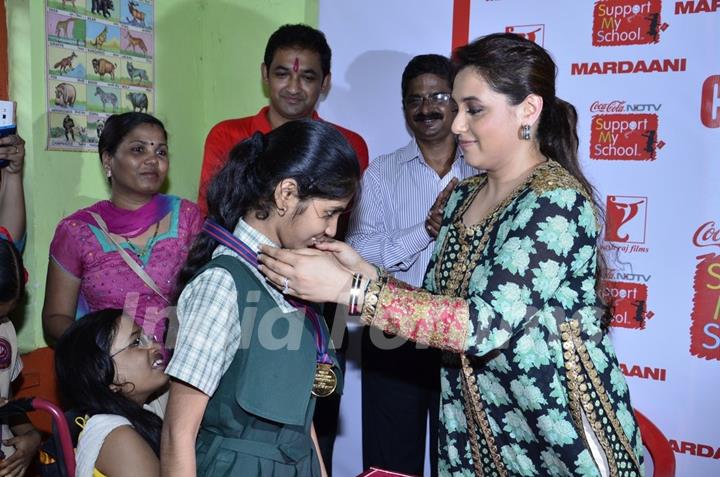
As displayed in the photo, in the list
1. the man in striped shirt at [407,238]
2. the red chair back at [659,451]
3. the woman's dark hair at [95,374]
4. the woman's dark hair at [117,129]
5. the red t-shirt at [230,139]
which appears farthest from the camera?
the red t-shirt at [230,139]

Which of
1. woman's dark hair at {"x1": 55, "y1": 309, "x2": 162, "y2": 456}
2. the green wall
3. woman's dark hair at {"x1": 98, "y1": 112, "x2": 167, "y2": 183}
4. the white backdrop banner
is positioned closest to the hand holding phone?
the green wall

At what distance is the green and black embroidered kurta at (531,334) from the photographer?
1308 millimetres

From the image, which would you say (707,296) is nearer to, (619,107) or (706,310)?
(706,310)

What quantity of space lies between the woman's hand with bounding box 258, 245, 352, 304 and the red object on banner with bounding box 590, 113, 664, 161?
1.55 metres

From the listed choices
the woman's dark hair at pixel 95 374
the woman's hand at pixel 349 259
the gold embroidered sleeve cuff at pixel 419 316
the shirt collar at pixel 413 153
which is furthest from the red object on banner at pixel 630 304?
the woman's dark hair at pixel 95 374

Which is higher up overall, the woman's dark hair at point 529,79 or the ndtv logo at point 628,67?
the ndtv logo at point 628,67

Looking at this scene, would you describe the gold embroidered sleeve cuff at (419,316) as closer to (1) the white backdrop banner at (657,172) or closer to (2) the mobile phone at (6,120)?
(1) the white backdrop banner at (657,172)

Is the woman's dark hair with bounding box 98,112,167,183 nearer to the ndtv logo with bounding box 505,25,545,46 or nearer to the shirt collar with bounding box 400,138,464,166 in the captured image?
the shirt collar with bounding box 400,138,464,166

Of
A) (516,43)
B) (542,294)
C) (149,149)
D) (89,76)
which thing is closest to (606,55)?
(516,43)

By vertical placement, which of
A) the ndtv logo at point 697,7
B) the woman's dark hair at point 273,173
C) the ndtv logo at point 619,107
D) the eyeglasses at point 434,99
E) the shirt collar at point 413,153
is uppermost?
the ndtv logo at point 697,7

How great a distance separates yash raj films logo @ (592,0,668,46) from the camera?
7.72ft

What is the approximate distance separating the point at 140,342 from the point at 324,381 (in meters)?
0.60

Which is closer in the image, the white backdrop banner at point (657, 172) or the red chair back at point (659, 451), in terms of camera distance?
the red chair back at point (659, 451)

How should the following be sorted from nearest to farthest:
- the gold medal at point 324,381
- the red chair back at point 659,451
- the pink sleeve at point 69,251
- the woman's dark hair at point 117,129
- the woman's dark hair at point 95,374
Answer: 1. the gold medal at point 324,381
2. the woman's dark hair at point 95,374
3. the red chair back at point 659,451
4. the pink sleeve at point 69,251
5. the woman's dark hair at point 117,129
